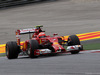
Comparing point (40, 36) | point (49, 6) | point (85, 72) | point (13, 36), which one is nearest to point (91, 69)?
point (85, 72)

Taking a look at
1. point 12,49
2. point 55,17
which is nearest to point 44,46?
point 12,49

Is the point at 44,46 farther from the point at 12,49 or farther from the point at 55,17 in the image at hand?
the point at 55,17

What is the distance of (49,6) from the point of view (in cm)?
2836

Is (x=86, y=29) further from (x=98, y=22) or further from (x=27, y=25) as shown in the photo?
(x=27, y=25)

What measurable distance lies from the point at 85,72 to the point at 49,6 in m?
22.3

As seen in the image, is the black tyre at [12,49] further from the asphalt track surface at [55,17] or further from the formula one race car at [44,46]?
the asphalt track surface at [55,17]

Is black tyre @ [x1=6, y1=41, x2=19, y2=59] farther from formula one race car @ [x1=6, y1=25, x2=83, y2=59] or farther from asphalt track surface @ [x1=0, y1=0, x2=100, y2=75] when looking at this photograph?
asphalt track surface @ [x1=0, y1=0, x2=100, y2=75]

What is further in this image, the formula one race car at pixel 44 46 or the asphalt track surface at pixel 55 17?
the asphalt track surface at pixel 55 17

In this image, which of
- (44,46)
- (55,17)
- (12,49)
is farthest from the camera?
(55,17)

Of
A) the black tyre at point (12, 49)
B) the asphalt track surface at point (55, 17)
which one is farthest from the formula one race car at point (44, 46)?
the asphalt track surface at point (55, 17)

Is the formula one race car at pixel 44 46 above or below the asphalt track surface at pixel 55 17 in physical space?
below

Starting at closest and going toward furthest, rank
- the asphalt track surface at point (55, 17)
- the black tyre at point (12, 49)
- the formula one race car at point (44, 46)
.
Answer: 1. the formula one race car at point (44, 46)
2. the black tyre at point (12, 49)
3. the asphalt track surface at point (55, 17)

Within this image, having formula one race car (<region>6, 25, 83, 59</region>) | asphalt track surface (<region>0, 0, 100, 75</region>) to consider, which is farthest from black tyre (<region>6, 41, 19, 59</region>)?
asphalt track surface (<region>0, 0, 100, 75</region>)

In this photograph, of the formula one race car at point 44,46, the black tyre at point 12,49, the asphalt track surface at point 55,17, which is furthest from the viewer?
the asphalt track surface at point 55,17
